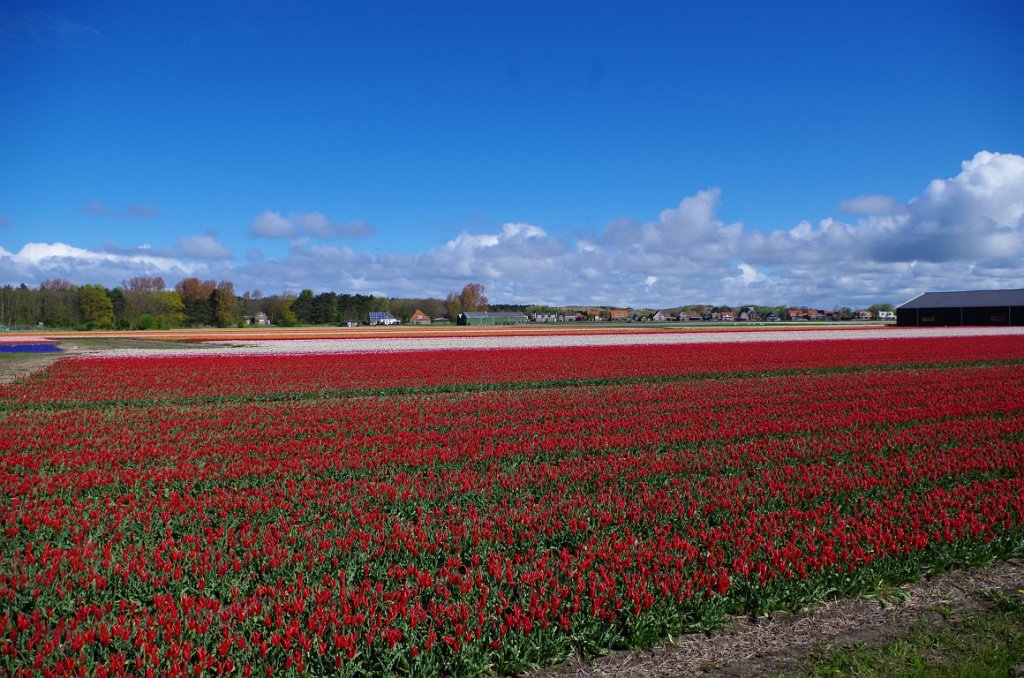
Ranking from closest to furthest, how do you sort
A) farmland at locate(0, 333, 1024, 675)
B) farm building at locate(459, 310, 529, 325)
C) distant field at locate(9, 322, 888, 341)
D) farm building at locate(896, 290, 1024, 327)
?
farmland at locate(0, 333, 1024, 675)
distant field at locate(9, 322, 888, 341)
farm building at locate(896, 290, 1024, 327)
farm building at locate(459, 310, 529, 325)

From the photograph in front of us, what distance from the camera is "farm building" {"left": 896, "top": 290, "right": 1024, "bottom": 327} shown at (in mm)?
96875

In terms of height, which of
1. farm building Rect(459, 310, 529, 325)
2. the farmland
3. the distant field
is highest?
farm building Rect(459, 310, 529, 325)

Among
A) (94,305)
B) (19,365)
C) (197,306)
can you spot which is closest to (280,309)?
(197,306)

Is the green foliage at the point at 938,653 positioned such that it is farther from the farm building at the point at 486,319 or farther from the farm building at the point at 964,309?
the farm building at the point at 486,319

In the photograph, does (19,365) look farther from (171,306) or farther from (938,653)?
(171,306)

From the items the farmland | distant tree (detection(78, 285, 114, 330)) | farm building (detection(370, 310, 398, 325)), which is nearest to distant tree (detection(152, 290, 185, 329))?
distant tree (detection(78, 285, 114, 330))

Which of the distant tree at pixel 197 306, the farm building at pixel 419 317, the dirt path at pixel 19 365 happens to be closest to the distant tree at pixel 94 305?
the distant tree at pixel 197 306

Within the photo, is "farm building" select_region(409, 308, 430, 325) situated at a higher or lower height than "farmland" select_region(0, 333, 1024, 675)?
higher

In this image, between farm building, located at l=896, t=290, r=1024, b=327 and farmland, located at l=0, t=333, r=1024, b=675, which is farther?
farm building, located at l=896, t=290, r=1024, b=327

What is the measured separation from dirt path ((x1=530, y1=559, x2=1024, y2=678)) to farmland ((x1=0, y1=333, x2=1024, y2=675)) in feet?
0.56

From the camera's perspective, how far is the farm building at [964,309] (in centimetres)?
9688

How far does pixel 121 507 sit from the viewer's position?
9.23m

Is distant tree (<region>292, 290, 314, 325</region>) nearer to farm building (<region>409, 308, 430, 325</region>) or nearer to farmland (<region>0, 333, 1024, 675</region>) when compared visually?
farm building (<region>409, 308, 430, 325</region>)

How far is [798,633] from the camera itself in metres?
6.06
